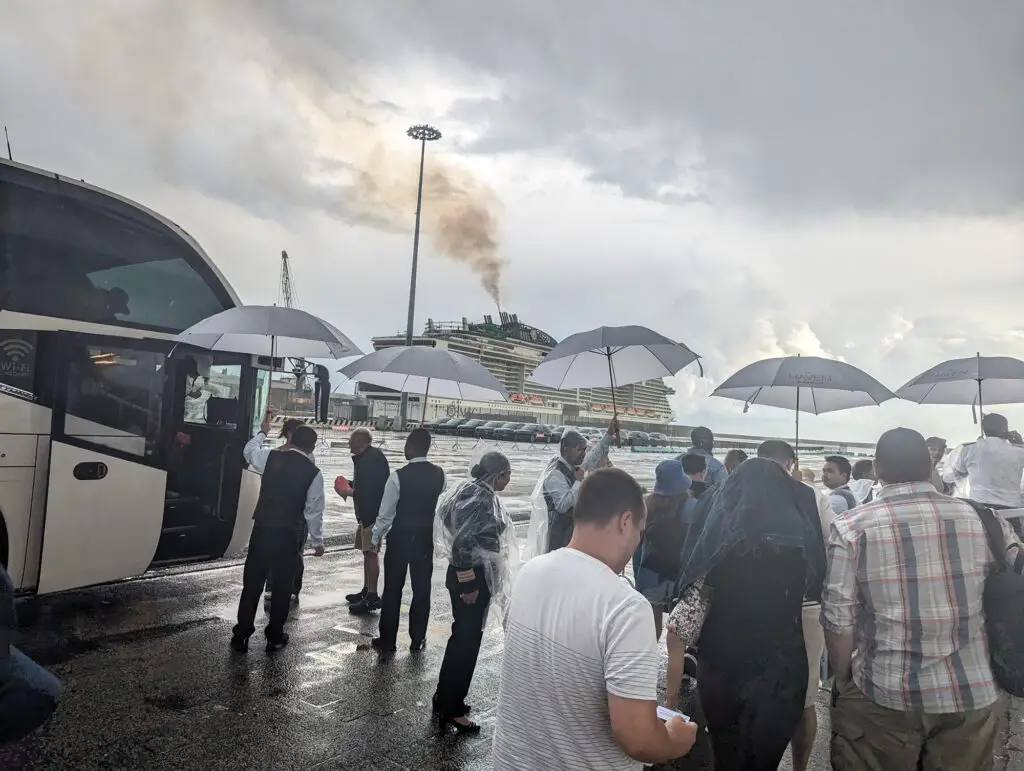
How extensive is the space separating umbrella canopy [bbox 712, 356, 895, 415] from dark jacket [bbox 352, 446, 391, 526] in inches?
127

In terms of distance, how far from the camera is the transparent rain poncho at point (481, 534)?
13.1 ft

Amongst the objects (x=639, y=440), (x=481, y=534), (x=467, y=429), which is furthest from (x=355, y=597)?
(x=639, y=440)

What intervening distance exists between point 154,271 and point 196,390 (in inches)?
50.3

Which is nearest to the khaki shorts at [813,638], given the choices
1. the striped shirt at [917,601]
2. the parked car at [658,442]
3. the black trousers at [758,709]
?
the black trousers at [758,709]

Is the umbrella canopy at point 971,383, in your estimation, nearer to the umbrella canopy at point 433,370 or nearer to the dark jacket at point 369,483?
the umbrella canopy at point 433,370

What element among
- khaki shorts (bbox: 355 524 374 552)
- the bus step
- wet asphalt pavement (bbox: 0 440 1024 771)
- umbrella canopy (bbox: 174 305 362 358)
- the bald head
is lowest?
wet asphalt pavement (bbox: 0 440 1024 771)

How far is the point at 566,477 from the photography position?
4906 millimetres

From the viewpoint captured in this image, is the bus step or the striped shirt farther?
the bus step

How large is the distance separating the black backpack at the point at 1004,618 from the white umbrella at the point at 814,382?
3172 mm

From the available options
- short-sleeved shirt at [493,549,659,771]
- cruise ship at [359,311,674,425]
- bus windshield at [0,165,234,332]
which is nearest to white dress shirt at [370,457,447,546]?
bus windshield at [0,165,234,332]

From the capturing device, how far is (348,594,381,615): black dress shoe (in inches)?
245

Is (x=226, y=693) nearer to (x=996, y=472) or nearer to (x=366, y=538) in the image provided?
(x=366, y=538)

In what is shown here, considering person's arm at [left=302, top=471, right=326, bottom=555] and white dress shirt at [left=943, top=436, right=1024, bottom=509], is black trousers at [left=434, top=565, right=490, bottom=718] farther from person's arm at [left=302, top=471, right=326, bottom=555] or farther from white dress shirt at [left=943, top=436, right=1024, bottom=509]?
white dress shirt at [left=943, top=436, right=1024, bottom=509]

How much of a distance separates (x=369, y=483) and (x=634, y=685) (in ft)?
16.0
